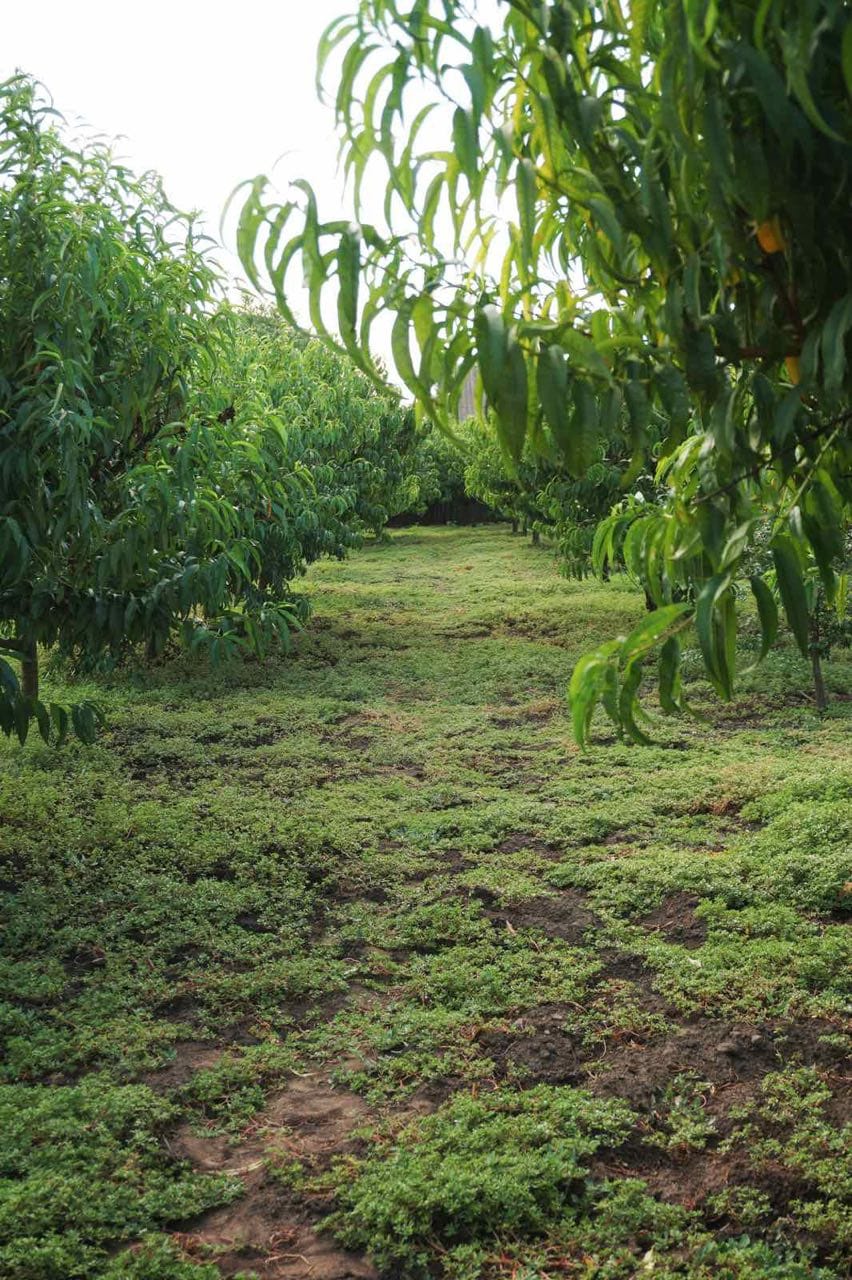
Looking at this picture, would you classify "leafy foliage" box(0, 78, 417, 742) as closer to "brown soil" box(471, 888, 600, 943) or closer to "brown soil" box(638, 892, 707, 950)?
"brown soil" box(471, 888, 600, 943)

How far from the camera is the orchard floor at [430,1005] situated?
285cm

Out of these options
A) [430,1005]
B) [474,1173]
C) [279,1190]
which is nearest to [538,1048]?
[430,1005]

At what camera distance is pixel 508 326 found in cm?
162

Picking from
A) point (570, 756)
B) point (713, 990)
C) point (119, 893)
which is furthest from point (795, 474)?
point (570, 756)

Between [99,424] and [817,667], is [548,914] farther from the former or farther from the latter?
[817,667]

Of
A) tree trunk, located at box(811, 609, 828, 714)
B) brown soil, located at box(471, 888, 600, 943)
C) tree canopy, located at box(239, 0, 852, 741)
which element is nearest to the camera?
tree canopy, located at box(239, 0, 852, 741)

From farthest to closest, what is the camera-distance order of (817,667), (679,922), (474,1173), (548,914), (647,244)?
(817,667), (548,914), (679,922), (474,1173), (647,244)

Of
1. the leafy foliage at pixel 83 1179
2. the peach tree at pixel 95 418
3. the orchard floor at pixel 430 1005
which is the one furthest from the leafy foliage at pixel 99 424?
the leafy foliage at pixel 83 1179

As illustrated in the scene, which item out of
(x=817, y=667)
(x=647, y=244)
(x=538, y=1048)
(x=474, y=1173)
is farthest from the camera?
(x=817, y=667)

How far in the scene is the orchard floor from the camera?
2846 millimetres

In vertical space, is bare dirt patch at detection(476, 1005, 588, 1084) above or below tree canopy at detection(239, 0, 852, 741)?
below

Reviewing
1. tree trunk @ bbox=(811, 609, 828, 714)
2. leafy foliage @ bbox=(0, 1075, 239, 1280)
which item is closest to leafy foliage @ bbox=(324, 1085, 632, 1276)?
leafy foliage @ bbox=(0, 1075, 239, 1280)

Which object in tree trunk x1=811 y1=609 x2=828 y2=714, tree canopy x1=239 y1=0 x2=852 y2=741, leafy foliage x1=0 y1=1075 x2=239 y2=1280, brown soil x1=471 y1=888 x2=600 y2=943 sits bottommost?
leafy foliage x1=0 y1=1075 x2=239 y2=1280

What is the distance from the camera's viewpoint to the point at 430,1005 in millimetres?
4105
